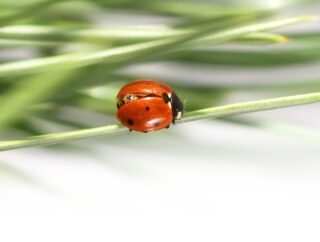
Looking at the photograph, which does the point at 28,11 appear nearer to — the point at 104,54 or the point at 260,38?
the point at 104,54

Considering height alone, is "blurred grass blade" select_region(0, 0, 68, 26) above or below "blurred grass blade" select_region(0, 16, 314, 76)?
above

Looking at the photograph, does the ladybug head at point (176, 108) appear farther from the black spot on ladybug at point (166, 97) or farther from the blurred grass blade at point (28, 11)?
the blurred grass blade at point (28, 11)

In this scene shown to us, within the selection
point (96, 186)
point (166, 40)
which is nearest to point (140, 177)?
point (96, 186)

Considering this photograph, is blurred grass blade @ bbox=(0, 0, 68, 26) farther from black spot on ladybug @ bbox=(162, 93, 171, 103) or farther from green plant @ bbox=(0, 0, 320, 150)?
black spot on ladybug @ bbox=(162, 93, 171, 103)

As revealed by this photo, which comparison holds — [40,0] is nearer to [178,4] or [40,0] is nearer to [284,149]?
[178,4]

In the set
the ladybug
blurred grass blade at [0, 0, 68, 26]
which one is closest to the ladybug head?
the ladybug

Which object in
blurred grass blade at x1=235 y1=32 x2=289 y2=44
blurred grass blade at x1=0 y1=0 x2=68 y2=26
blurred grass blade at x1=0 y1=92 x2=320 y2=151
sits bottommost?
blurred grass blade at x1=0 y1=92 x2=320 y2=151

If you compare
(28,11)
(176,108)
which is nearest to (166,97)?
(176,108)
